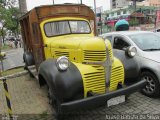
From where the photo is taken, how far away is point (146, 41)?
6.84 meters

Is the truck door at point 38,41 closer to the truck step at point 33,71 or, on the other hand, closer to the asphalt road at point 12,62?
the truck step at point 33,71

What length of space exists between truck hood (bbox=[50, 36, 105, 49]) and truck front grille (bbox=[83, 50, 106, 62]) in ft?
0.34

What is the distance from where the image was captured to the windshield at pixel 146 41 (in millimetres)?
6592

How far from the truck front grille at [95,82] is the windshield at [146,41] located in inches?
95.4

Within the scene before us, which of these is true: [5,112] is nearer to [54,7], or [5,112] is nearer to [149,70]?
[54,7]

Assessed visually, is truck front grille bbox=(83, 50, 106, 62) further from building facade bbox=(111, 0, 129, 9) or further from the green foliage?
building facade bbox=(111, 0, 129, 9)

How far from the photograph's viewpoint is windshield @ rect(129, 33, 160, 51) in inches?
260

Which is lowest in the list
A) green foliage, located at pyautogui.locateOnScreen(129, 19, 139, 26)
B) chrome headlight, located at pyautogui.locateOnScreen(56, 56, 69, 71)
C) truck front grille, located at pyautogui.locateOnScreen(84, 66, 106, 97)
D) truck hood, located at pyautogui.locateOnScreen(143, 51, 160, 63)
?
truck front grille, located at pyautogui.locateOnScreen(84, 66, 106, 97)

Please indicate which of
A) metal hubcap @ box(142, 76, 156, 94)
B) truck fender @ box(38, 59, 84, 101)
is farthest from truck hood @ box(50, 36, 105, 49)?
metal hubcap @ box(142, 76, 156, 94)

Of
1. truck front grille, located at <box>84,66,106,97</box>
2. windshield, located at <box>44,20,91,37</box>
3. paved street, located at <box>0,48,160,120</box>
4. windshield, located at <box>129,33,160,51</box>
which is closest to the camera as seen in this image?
truck front grille, located at <box>84,66,106,97</box>

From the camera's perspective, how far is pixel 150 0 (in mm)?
90438

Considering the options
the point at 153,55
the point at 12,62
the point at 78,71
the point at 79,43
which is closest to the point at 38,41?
the point at 79,43

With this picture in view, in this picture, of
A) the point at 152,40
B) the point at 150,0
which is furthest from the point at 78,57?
the point at 150,0

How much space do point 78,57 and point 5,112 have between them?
8.14 feet
